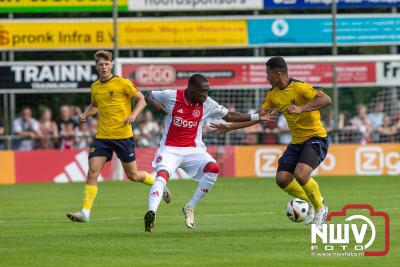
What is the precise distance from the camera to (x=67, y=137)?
28.3m

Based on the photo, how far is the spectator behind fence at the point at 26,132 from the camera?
28.3 meters

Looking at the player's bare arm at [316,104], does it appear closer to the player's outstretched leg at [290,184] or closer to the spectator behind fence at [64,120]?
the player's outstretched leg at [290,184]

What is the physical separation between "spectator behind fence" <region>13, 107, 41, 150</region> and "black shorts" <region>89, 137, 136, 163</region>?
468 inches

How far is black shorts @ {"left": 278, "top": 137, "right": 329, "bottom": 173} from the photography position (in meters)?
14.3

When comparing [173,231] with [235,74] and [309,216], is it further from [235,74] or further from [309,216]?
[235,74]

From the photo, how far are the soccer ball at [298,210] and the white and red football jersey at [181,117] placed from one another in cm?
143

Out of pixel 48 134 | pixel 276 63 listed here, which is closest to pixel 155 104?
pixel 276 63

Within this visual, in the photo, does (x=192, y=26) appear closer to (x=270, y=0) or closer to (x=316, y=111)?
(x=270, y=0)

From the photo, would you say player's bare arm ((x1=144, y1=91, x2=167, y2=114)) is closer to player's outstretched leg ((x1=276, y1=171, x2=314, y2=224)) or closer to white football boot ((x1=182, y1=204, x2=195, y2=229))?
white football boot ((x1=182, y1=204, x2=195, y2=229))

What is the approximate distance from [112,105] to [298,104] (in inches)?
129

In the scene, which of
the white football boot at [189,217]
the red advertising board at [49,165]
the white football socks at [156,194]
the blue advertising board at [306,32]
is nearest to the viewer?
the white football socks at [156,194]

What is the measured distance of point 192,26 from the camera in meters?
34.2

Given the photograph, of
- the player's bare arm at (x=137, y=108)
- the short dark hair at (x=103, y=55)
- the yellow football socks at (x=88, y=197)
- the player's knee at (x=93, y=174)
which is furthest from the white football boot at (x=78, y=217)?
the short dark hair at (x=103, y=55)

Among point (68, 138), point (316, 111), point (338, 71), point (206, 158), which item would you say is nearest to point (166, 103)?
point (206, 158)
